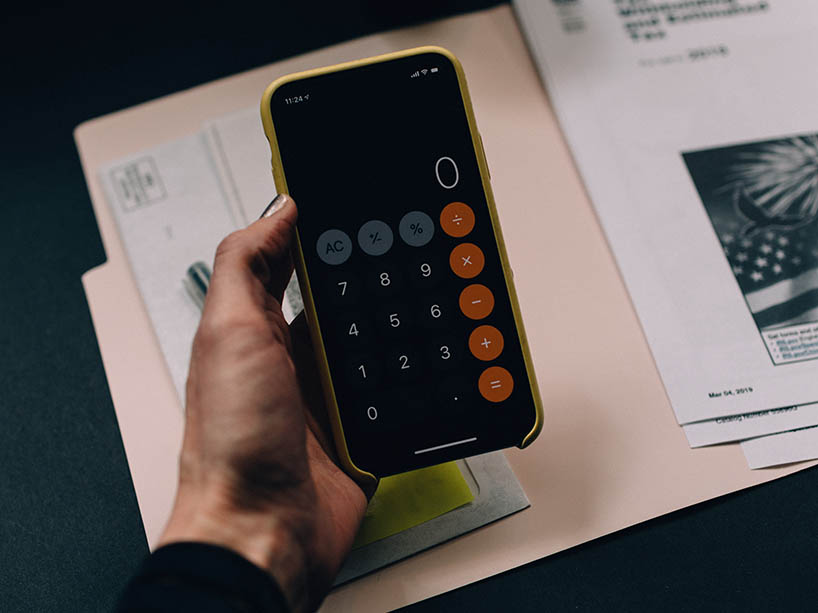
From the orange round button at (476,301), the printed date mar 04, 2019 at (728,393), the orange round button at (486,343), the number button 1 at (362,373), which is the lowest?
the printed date mar 04, 2019 at (728,393)

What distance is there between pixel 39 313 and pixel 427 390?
0.91 feet

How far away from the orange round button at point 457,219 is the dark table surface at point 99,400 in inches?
7.1

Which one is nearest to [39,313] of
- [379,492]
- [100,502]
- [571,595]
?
[100,502]

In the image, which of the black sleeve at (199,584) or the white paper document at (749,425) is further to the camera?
the white paper document at (749,425)

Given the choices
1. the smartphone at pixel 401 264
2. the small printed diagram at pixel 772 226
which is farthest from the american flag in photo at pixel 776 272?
the smartphone at pixel 401 264

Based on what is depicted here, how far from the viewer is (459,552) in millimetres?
374

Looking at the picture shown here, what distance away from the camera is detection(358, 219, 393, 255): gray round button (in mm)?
353

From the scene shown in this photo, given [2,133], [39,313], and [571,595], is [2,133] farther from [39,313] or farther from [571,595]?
[571,595]

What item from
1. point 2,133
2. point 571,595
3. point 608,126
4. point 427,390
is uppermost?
point 2,133

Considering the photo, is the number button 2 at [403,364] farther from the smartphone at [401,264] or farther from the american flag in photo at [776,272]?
the american flag in photo at [776,272]

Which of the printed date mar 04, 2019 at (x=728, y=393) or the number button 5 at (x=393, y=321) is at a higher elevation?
the number button 5 at (x=393, y=321)

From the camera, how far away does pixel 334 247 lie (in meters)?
0.35

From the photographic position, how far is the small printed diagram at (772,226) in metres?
0.42

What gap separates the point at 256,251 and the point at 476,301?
11cm
